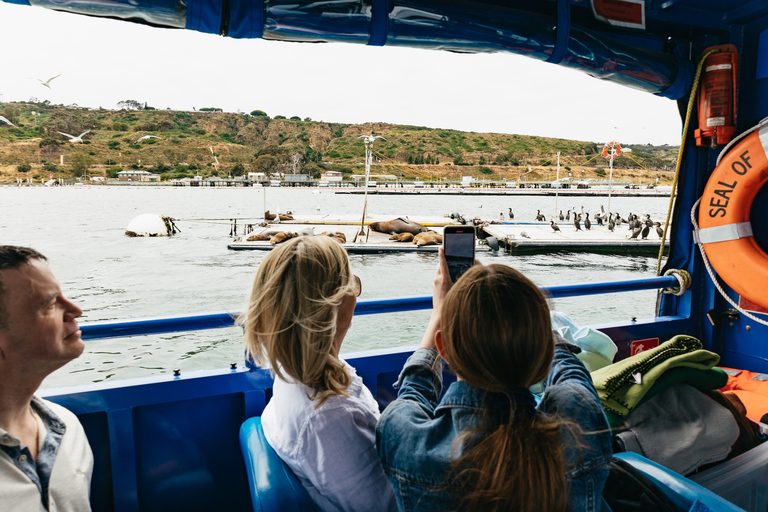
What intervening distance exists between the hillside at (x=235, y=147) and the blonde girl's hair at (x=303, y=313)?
33151 millimetres

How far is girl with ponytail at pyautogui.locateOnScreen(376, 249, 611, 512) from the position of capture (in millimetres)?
673

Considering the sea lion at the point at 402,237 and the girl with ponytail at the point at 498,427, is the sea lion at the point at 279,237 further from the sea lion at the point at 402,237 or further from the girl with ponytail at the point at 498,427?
the girl with ponytail at the point at 498,427

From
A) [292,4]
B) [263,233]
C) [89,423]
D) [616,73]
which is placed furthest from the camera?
[263,233]

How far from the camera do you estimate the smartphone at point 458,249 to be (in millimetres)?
1165

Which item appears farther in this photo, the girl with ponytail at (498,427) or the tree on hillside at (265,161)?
the tree on hillside at (265,161)

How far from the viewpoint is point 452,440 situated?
742mm

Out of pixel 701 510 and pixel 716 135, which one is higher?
pixel 716 135

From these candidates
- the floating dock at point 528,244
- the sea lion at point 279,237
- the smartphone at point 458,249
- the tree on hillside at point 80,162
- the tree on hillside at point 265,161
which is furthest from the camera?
the tree on hillside at point 265,161

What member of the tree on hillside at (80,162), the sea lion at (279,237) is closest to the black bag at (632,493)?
the sea lion at (279,237)

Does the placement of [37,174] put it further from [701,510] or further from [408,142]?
[701,510]

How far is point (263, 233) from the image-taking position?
1889cm

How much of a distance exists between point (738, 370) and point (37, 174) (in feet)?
211

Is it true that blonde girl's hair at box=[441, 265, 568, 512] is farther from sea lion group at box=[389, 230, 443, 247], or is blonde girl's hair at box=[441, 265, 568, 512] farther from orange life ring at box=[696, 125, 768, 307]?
sea lion group at box=[389, 230, 443, 247]

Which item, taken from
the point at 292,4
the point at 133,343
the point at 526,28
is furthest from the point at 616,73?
the point at 133,343
